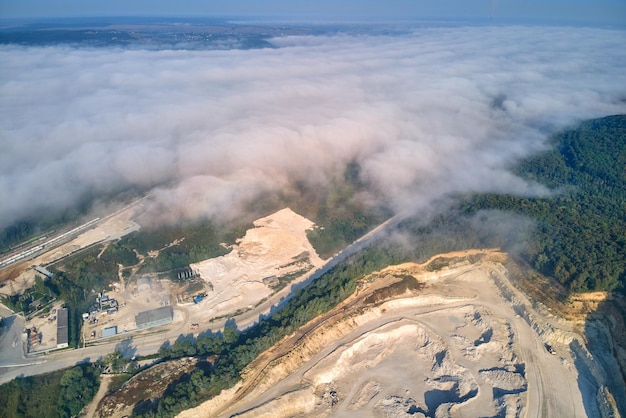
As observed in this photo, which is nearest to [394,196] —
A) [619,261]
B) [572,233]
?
[572,233]

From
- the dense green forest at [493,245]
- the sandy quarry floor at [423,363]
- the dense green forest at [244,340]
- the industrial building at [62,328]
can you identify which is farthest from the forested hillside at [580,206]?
the industrial building at [62,328]

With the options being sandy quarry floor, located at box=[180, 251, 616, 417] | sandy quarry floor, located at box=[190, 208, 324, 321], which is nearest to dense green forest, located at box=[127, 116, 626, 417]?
sandy quarry floor, located at box=[180, 251, 616, 417]

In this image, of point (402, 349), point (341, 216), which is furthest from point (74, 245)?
point (402, 349)

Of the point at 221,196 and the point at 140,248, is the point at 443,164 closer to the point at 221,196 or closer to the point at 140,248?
the point at 221,196

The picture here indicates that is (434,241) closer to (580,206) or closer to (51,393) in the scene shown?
(580,206)

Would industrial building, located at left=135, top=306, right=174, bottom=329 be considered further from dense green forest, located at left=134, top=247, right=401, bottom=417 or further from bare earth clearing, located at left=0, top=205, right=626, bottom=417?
dense green forest, located at left=134, top=247, right=401, bottom=417

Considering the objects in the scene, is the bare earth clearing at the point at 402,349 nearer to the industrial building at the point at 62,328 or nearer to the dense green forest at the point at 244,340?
the dense green forest at the point at 244,340
